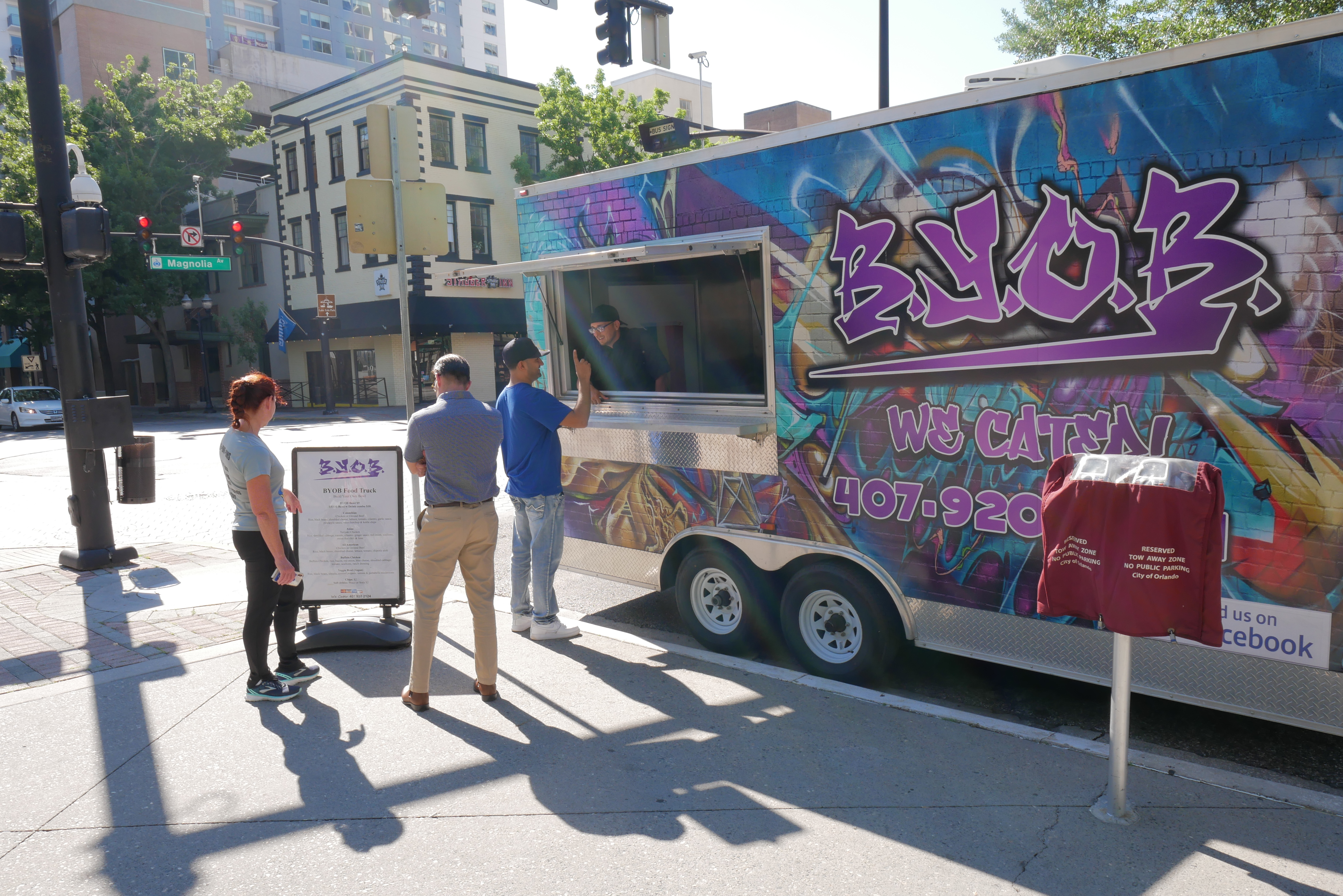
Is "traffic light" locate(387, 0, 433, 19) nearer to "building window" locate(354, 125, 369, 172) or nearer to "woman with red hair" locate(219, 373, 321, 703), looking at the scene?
"woman with red hair" locate(219, 373, 321, 703)

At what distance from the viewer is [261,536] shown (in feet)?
16.0

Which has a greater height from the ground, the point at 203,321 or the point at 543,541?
the point at 203,321

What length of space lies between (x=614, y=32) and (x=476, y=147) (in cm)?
2532

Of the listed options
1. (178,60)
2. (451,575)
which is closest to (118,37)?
(178,60)

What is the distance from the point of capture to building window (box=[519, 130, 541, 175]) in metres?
35.0

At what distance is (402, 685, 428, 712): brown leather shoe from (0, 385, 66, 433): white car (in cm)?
2733

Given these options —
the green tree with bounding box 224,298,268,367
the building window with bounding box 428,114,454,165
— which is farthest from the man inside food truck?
the green tree with bounding box 224,298,268,367

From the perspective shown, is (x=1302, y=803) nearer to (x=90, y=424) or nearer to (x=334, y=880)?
(x=334, y=880)

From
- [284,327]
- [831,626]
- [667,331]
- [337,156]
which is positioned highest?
[337,156]

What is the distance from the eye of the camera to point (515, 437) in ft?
19.1

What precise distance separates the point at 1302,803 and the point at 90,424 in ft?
27.7

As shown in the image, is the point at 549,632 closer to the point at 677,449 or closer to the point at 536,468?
the point at 536,468

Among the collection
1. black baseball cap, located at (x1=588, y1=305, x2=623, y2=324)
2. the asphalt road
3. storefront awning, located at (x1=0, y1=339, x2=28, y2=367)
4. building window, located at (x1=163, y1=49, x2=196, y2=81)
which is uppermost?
building window, located at (x1=163, y1=49, x2=196, y2=81)

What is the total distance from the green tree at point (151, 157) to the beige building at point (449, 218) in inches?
101
